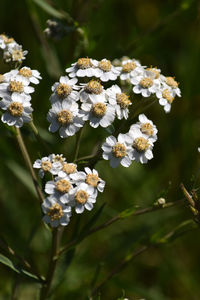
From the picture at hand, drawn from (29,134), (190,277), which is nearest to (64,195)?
(29,134)

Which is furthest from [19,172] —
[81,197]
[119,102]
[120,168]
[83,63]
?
[81,197]

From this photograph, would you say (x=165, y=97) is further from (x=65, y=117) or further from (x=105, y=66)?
(x=65, y=117)

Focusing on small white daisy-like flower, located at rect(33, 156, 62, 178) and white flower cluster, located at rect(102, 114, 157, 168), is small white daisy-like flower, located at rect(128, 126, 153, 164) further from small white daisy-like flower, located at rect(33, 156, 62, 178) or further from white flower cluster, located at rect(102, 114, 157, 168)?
small white daisy-like flower, located at rect(33, 156, 62, 178)

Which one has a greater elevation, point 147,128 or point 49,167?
point 147,128

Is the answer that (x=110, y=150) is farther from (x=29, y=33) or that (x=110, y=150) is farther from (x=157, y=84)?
(x=29, y=33)

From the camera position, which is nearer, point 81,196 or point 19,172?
point 81,196

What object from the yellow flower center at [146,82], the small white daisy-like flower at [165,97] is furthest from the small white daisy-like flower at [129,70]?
the small white daisy-like flower at [165,97]

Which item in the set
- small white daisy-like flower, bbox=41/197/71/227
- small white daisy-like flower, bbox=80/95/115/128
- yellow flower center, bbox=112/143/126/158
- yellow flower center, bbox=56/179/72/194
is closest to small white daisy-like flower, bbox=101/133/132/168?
yellow flower center, bbox=112/143/126/158
